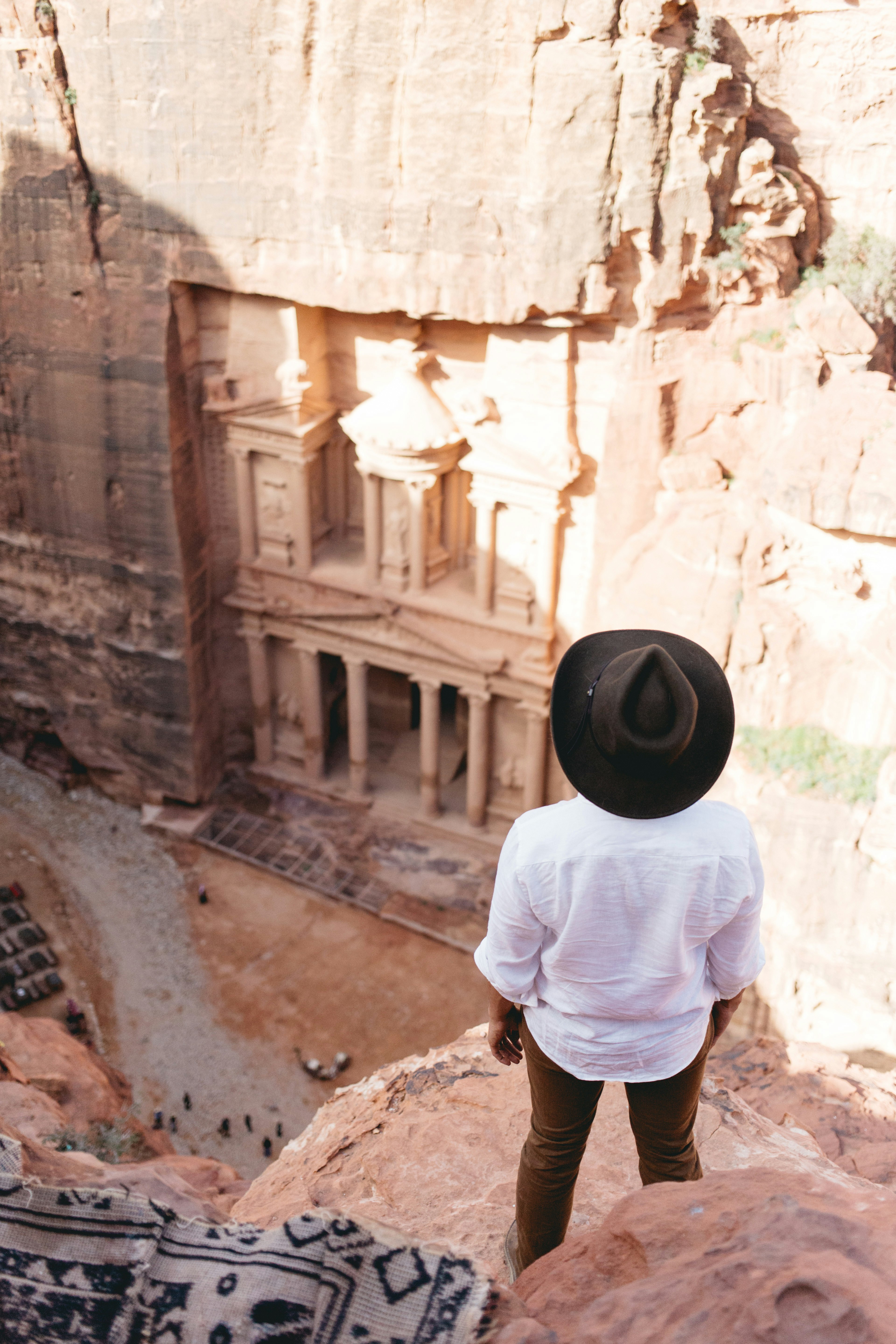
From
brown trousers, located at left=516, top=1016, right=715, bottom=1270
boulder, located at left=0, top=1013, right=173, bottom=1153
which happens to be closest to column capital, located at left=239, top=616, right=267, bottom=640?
boulder, located at left=0, top=1013, right=173, bottom=1153

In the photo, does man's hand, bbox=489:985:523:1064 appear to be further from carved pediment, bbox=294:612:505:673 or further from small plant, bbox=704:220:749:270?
carved pediment, bbox=294:612:505:673

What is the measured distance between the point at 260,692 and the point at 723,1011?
15.0 meters

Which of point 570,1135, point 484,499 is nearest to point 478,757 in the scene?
point 484,499

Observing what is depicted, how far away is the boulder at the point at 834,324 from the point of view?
40.7 ft

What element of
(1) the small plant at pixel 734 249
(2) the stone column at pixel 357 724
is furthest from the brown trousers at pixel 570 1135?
(2) the stone column at pixel 357 724

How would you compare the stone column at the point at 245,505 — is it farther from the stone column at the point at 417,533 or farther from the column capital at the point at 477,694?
the column capital at the point at 477,694

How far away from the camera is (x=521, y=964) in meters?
4.02

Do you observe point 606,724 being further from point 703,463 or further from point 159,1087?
point 159,1087

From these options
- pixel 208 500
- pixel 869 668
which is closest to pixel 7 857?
pixel 208 500

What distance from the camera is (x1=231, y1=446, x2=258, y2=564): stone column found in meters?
17.0

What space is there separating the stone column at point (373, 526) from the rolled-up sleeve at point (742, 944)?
41.5 ft

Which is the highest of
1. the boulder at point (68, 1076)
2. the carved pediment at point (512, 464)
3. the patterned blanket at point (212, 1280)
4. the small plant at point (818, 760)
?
the patterned blanket at point (212, 1280)

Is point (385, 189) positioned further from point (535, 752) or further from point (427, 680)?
point (535, 752)

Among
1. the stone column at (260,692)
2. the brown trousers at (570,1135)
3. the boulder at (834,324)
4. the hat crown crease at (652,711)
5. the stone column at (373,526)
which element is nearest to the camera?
the hat crown crease at (652,711)
